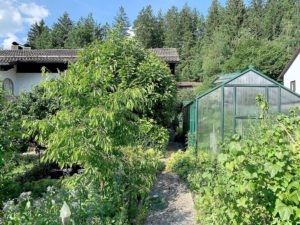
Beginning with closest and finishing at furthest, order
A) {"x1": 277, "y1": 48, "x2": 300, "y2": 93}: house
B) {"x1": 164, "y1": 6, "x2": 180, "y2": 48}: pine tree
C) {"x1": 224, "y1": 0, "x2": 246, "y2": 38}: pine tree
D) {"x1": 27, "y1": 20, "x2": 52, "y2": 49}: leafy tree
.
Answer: {"x1": 277, "y1": 48, "x2": 300, "y2": 93}: house → {"x1": 224, "y1": 0, "x2": 246, "y2": 38}: pine tree → {"x1": 27, "y1": 20, "x2": 52, "y2": 49}: leafy tree → {"x1": 164, "y1": 6, "x2": 180, "y2": 48}: pine tree

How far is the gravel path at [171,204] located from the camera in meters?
4.59

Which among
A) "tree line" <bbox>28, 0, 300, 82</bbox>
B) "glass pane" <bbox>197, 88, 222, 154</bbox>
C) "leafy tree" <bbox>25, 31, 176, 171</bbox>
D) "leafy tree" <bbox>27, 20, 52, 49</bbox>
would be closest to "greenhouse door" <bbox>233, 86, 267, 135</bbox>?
"glass pane" <bbox>197, 88, 222, 154</bbox>

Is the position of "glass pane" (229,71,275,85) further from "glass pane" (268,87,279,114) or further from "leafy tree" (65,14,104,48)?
"leafy tree" (65,14,104,48)

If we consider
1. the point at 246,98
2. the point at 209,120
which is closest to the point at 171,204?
the point at 209,120

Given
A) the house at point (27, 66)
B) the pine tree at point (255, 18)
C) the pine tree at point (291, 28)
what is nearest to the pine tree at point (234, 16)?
the pine tree at point (255, 18)

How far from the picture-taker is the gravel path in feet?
15.1

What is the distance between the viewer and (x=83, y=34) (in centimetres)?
3994

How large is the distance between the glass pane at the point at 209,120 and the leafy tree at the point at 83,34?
105 ft

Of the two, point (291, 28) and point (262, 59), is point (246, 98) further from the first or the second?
point (291, 28)

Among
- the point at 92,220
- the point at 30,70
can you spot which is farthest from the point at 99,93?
the point at 30,70

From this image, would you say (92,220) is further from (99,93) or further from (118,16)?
(118,16)

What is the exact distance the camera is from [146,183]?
4480 millimetres

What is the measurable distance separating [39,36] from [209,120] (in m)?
45.5

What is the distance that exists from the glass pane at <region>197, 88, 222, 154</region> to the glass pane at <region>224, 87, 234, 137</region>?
0.15 m
